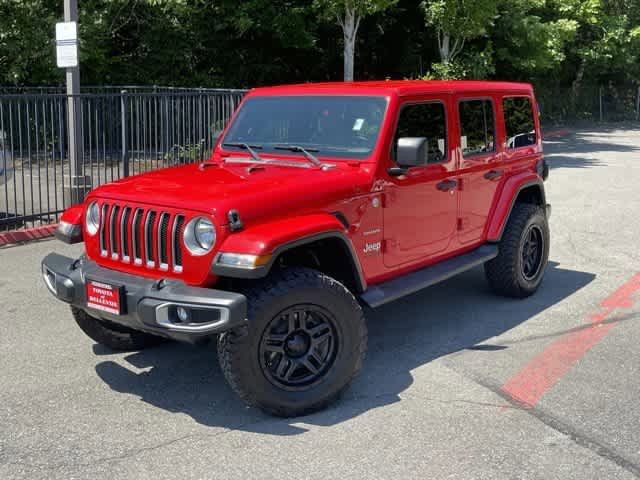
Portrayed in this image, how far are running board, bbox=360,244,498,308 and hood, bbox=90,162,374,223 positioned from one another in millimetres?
679

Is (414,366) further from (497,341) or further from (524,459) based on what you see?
(524,459)

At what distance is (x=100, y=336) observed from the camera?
213 inches

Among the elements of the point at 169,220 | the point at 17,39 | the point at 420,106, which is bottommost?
the point at 169,220

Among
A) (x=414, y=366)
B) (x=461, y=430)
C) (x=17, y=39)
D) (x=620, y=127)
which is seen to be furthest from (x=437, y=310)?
(x=620, y=127)

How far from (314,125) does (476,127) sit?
4.75 ft

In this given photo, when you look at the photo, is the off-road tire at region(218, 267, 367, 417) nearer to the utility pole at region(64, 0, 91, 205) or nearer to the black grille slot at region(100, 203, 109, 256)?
the black grille slot at region(100, 203, 109, 256)

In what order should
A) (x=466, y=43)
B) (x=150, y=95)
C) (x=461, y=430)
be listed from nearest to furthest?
(x=461, y=430), (x=150, y=95), (x=466, y=43)

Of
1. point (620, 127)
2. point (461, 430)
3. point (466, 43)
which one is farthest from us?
point (620, 127)

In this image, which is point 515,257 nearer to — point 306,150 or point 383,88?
point 383,88

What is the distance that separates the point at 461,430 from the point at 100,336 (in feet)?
8.33

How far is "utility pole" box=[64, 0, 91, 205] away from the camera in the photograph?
1066 centimetres

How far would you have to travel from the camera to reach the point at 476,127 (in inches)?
246

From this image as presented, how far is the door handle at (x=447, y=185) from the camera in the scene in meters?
5.71

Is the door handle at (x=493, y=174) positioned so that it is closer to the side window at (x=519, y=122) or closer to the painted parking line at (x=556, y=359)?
the side window at (x=519, y=122)
